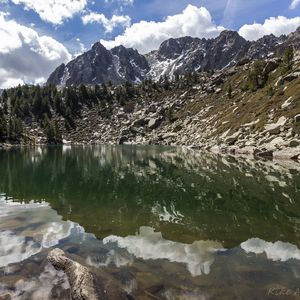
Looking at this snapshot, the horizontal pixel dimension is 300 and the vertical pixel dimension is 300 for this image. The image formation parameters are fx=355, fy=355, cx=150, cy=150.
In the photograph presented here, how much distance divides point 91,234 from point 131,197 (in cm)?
1314

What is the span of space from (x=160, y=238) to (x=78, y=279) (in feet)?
25.6

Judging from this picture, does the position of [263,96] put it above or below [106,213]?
above

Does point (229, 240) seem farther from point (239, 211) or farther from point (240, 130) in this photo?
point (240, 130)

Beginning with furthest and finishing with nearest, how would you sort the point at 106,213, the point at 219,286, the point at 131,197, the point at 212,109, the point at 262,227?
the point at 212,109
the point at 131,197
the point at 106,213
the point at 262,227
the point at 219,286

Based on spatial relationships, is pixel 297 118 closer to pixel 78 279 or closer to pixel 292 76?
pixel 292 76

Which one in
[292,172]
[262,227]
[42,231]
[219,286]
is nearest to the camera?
[219,286]

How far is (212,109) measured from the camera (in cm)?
17238

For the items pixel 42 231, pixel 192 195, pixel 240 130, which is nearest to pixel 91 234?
pixel 42 231

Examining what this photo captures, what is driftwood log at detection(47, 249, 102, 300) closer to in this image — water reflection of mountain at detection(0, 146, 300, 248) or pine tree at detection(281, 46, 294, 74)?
water reflection of mountain at detection(0, 146, 300, 248)

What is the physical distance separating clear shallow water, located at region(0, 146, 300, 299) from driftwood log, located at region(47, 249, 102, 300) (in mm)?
387

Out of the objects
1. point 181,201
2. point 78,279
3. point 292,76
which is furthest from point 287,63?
point 78,279

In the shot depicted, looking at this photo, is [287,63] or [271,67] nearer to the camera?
A: [287,63]

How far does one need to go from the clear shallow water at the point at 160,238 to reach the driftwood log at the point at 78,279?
39 cm

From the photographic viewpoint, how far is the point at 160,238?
20.3 m
